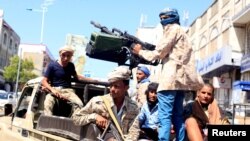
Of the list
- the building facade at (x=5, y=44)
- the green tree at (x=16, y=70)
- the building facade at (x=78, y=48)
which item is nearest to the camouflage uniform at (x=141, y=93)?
the building facade at (x=78, y=48)

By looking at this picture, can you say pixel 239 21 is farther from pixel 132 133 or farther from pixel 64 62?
pixel 132 133

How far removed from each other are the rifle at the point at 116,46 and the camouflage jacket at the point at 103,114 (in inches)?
44.6

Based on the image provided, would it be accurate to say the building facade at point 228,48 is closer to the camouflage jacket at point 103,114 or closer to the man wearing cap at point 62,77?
the man wearing cap at point 62,77

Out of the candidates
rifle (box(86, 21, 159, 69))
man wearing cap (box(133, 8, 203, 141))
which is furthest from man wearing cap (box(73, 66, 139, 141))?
rifle (box(86, 21, 159, 69))

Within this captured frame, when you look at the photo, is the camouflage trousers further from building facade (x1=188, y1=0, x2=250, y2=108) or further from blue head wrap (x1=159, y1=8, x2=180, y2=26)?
building facade (x1=188, y1=0, x2=250, y2=108)

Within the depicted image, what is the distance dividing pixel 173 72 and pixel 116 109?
2.18ft

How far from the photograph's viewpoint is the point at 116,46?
17.1 ft

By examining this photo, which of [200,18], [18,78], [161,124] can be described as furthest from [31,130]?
[18,78]

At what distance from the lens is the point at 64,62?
5.75m

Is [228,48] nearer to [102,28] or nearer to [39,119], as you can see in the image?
[102,28]

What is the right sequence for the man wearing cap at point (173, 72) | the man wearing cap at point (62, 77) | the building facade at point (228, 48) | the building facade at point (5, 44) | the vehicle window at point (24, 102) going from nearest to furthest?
the man wearing cap at point (173, 72) → the man wearing cap at point (62, 77) → the vehicle window at point (24, 102) → the building facade at point (228, 48) → the building facade at point (5, 44)

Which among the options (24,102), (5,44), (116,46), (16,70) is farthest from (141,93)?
(5,44)

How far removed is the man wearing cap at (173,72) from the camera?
3902mm

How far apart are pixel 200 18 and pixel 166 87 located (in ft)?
104
